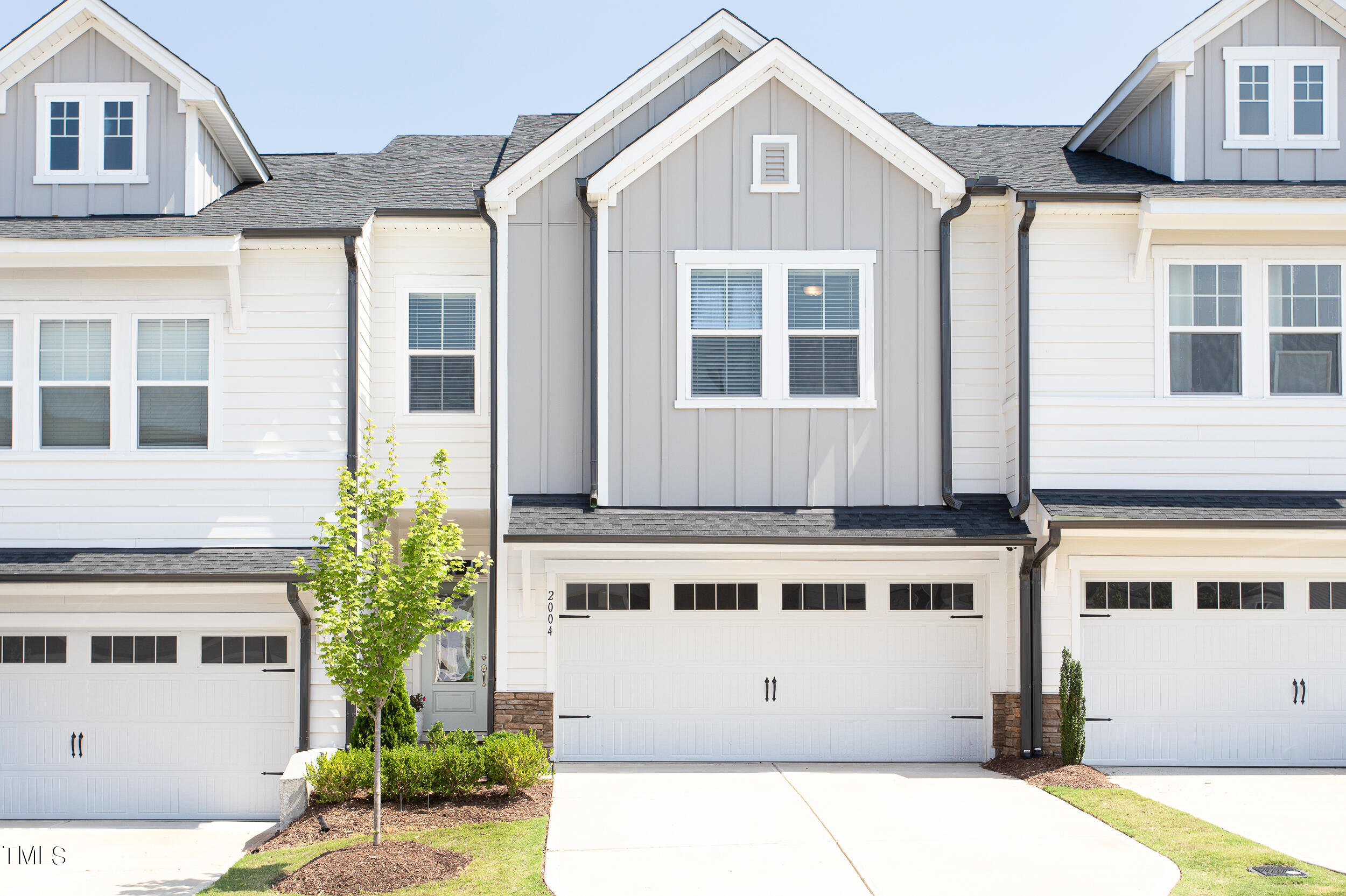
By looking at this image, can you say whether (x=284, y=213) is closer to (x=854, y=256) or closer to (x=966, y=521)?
(x=854, y=256)

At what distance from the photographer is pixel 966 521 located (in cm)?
1174

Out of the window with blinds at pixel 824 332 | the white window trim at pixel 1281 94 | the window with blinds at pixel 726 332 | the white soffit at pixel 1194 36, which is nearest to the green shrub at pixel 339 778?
the window with blinds at pixel 726 332

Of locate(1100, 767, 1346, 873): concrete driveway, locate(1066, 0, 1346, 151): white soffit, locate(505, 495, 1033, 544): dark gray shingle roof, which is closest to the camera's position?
locate(1100, 767, 1346, 873): concrete driveway

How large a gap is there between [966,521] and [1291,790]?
3928 mm

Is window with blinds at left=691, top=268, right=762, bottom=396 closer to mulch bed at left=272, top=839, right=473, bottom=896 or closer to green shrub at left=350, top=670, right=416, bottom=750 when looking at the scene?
green shrub at left=350, top=670, right=416, bottom=750

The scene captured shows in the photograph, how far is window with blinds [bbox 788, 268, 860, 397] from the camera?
40.1 feet

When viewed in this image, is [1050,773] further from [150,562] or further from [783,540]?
[150,562]

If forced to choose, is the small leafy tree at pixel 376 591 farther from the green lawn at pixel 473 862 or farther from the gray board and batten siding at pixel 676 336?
the gray board and batten siding at pixel 676 336

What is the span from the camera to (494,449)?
39.8ft

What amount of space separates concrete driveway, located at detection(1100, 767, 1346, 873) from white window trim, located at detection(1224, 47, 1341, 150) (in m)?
6.96

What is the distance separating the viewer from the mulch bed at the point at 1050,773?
1070cm

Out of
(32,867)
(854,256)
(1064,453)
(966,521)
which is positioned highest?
(854,256)

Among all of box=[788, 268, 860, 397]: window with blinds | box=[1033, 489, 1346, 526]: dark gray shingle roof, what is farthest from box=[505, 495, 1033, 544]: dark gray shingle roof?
box=[788, 268, 860, 397]: window with blinds

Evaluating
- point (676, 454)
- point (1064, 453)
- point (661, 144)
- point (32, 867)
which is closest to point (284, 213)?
point (661, 144)
